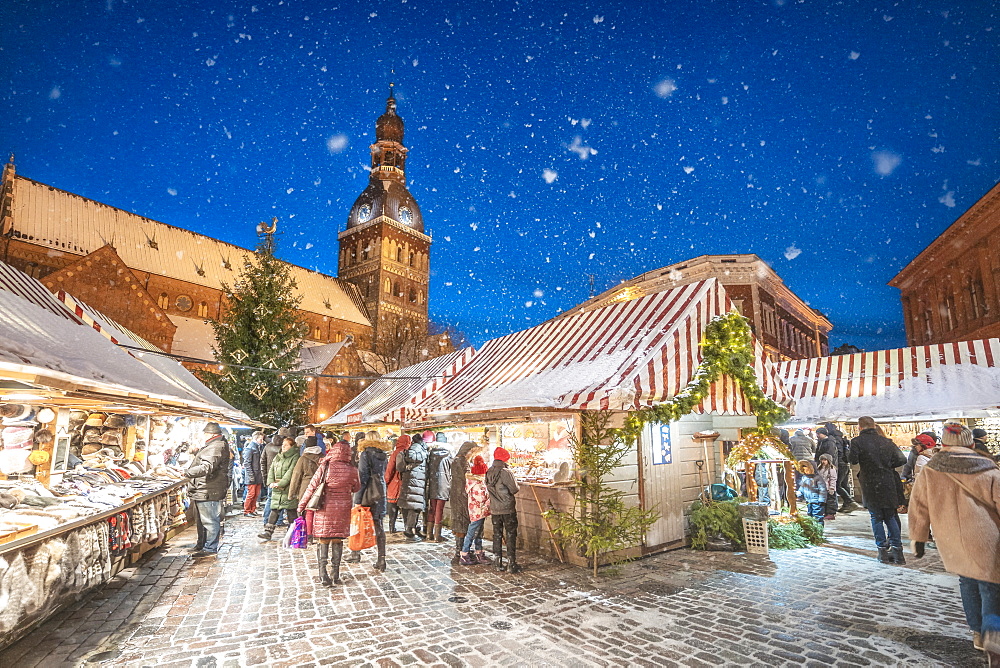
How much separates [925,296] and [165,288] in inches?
2098

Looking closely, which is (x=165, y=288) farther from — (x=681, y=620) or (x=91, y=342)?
(x=681, y=620)

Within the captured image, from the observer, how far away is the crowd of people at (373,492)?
6754mm

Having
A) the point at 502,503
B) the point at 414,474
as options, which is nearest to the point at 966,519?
the point at 502,503

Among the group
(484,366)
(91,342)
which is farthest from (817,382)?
(91,342)

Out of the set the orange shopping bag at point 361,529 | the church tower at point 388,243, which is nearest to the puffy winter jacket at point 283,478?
the orange shopping bag at point 361,529

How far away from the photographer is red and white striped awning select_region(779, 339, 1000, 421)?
11.0 metres

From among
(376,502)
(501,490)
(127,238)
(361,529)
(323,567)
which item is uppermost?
(127,238)

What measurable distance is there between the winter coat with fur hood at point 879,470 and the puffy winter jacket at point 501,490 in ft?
17.4

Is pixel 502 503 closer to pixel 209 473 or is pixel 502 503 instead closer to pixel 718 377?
pixel 718 377

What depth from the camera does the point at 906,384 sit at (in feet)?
40.5

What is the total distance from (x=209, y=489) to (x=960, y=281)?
34.5m

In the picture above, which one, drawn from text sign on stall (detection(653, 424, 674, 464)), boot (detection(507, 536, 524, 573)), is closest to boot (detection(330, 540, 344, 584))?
boot (detection(507, 536, 524, 573))

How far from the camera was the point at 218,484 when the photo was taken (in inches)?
326

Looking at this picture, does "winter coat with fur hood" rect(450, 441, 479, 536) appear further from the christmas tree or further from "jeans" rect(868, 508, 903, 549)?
the christmas tree
